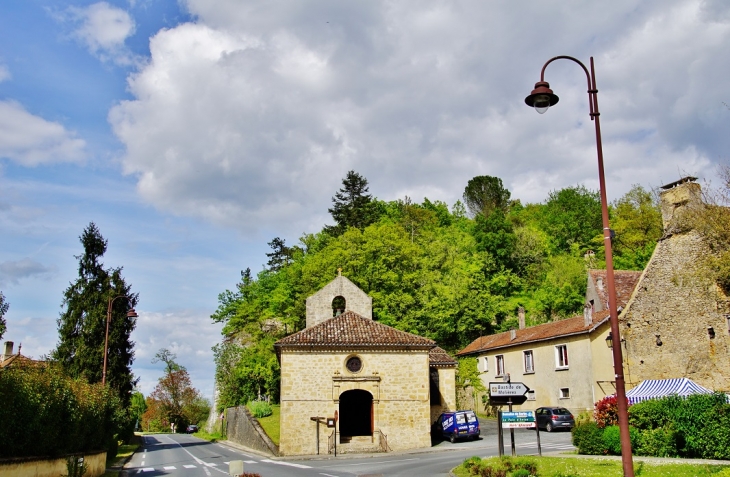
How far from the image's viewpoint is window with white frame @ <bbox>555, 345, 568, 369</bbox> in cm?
3854

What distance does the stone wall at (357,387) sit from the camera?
1200 inches

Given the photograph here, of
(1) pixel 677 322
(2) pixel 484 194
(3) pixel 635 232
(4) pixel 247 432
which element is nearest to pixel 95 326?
(4) pixel 247 432

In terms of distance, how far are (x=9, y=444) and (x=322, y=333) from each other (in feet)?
63.4

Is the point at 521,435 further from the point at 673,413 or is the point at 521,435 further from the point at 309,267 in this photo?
the point at 309,267

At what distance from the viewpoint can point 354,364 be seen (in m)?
31.8

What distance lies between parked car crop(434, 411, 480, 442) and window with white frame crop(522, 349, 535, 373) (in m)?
10.8

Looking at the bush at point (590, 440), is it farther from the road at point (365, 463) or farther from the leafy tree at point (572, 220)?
the leafy tree at point (572, 220)

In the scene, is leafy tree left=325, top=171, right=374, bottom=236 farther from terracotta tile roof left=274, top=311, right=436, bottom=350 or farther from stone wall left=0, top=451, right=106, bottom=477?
stone wall left=0, top=451, right=106, bottom=477

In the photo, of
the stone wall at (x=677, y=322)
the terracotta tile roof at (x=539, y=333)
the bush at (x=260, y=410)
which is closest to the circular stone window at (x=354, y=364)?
the bush at (x=260, y=410)

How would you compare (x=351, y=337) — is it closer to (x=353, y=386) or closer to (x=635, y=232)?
(x=353, y=386)

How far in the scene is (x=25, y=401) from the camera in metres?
15.2

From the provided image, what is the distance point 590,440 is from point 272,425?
72.9ft

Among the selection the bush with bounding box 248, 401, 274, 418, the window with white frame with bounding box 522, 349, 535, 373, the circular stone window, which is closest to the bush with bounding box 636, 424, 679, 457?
the circular stone window

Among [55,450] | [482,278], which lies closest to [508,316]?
[482,278]
